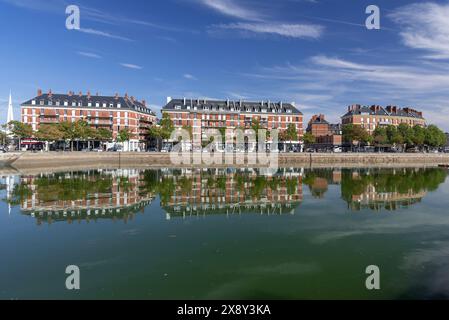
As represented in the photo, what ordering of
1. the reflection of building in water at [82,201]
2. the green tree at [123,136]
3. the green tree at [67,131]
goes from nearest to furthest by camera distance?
the reflection of building in water at [82,201], the green tree at [67,131], the green tree at [123,136]

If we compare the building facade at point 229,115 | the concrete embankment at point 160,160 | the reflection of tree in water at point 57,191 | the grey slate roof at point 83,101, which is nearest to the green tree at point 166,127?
the building facade at point 229,115

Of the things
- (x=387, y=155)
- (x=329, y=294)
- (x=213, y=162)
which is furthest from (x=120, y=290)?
(x=387, y=155)

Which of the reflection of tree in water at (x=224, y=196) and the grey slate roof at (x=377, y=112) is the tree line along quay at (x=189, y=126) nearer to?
the grey slate roof at (x=377, y=112)

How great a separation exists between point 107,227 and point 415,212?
1751cm

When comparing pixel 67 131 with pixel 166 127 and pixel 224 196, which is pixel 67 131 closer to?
pixel 166 127

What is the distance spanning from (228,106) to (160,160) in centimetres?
3237

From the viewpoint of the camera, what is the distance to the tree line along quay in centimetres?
7888

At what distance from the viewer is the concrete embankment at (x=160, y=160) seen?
52.5 m

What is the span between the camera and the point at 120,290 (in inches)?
358

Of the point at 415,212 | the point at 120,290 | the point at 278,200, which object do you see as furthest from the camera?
the point at 278,200

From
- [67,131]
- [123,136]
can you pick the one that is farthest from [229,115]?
[67,131]

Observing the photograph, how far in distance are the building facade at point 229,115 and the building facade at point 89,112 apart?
10.2 m

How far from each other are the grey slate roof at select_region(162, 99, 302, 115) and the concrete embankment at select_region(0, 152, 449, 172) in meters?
23.3

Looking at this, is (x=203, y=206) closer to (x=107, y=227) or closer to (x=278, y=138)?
(x=107, y=227)
